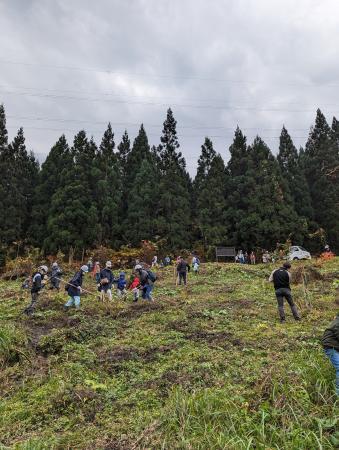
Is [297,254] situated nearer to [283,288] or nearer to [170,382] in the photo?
[283,288]

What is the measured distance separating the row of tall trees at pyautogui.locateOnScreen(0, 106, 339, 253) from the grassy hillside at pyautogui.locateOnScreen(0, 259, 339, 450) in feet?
79.1

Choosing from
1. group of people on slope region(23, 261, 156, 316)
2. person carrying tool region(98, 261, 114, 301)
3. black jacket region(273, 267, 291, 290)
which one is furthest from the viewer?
person carrying tool region(98, 261, 114, 301)

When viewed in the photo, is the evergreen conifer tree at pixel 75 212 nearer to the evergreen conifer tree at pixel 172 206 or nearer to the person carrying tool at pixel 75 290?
the evergreen conifer tree at pixel 172 206

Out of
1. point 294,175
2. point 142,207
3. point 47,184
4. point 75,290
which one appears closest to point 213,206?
point 142,207

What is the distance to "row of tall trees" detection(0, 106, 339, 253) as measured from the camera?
116ft

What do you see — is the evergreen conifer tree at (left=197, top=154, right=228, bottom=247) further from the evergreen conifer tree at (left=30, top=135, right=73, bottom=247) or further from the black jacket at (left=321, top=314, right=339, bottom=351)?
the black jacket at (left=321, top=314, right=339, bottom=351)

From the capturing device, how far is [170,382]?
21.8 ft

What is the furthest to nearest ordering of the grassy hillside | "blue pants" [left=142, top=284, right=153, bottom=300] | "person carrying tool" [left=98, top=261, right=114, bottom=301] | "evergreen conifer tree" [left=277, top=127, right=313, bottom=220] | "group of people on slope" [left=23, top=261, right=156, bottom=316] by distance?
"evergreen conifer tree" [left=277, top=127, right=313, bottom=220] → "person carrying tool" [left=98, top=261, right=114, bottom=301] → "blue pants" [left=142, top=284, right=153, bottom=300] → "group of people on slope" [left=23, top=261, right=156, bottom=316] → the grassy hillside

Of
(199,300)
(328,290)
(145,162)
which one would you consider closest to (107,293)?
(199,300)

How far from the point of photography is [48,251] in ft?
112

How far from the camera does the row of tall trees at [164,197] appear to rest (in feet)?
116

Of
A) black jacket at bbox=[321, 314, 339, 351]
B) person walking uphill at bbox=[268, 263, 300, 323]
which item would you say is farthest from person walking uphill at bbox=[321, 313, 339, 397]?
person walking uphill at bbox=[268, 263, 300, 323]

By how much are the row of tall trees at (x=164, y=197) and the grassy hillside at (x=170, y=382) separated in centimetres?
2410

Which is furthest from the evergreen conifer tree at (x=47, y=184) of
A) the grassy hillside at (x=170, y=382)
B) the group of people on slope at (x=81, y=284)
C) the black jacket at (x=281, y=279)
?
the black jacket at (x=281, y=279)
